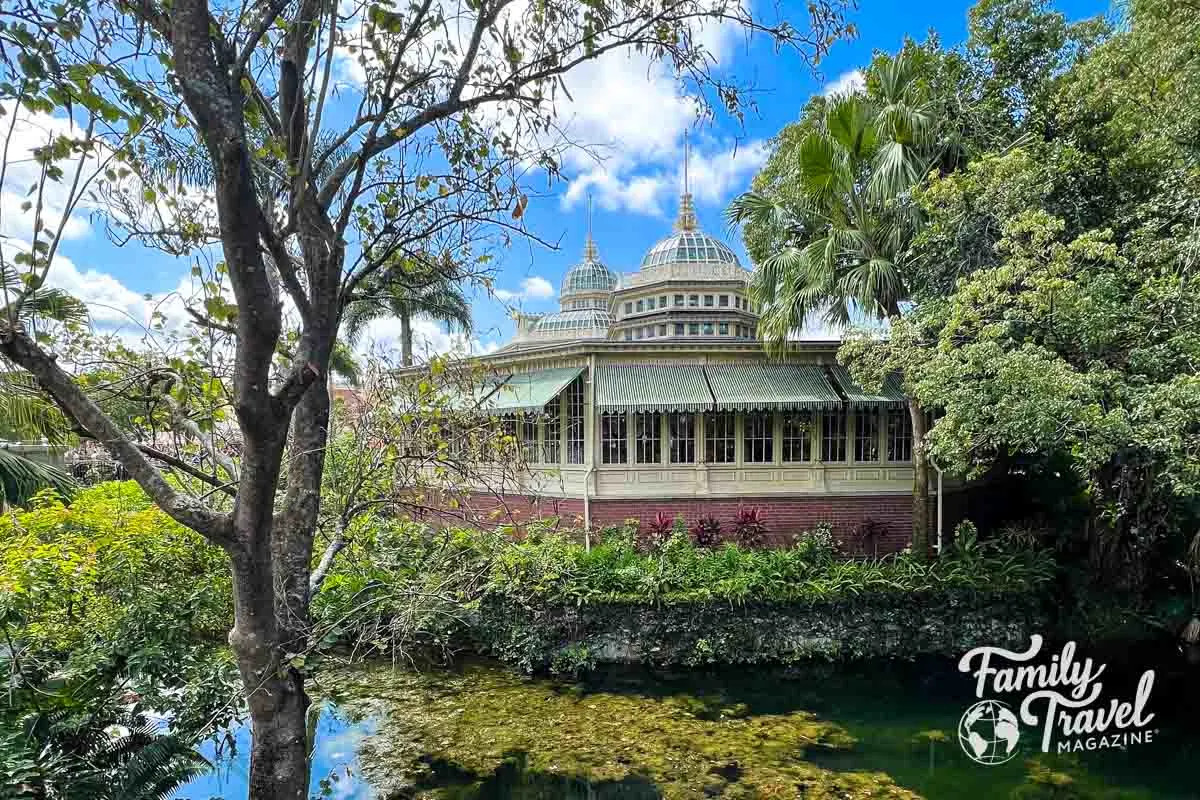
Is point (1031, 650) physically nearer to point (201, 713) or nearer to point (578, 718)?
point (578, 718)

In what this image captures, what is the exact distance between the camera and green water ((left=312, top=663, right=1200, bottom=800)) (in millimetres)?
6684

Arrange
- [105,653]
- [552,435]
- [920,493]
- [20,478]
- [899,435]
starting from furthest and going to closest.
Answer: [552,435] < [899,435] < [920,493] < [20,478] < [105,653]

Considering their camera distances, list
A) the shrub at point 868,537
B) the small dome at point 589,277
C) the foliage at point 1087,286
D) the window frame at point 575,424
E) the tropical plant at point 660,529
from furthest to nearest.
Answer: the small dome at point 589,277 → the window frame at point 575,424 → the shrub at point 868,537 → the tropical plant at point 660,529 → the foliage at point 1087,286

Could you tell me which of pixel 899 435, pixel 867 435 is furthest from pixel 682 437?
pixel 899 435

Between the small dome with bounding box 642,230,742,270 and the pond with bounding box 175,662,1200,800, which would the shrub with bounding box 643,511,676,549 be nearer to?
the pond with bounding box 175,662,1200,800

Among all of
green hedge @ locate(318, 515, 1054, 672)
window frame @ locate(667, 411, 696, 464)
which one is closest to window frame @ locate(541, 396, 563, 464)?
window frame @ locate(667, 411, 696, 464)

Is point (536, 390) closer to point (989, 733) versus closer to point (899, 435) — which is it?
point (899, 435)

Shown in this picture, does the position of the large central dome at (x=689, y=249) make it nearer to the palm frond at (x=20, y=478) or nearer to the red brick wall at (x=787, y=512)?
the red brick wall at (x=787, y=512)

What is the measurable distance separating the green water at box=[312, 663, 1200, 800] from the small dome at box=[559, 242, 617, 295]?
82.8ft

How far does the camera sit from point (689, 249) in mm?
22984

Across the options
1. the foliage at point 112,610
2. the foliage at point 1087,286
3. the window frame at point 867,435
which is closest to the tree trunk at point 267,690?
the foliage at point 112,610

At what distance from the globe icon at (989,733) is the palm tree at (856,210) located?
3.28 metres

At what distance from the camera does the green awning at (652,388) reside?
1193 centimetres

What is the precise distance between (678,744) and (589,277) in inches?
1087
